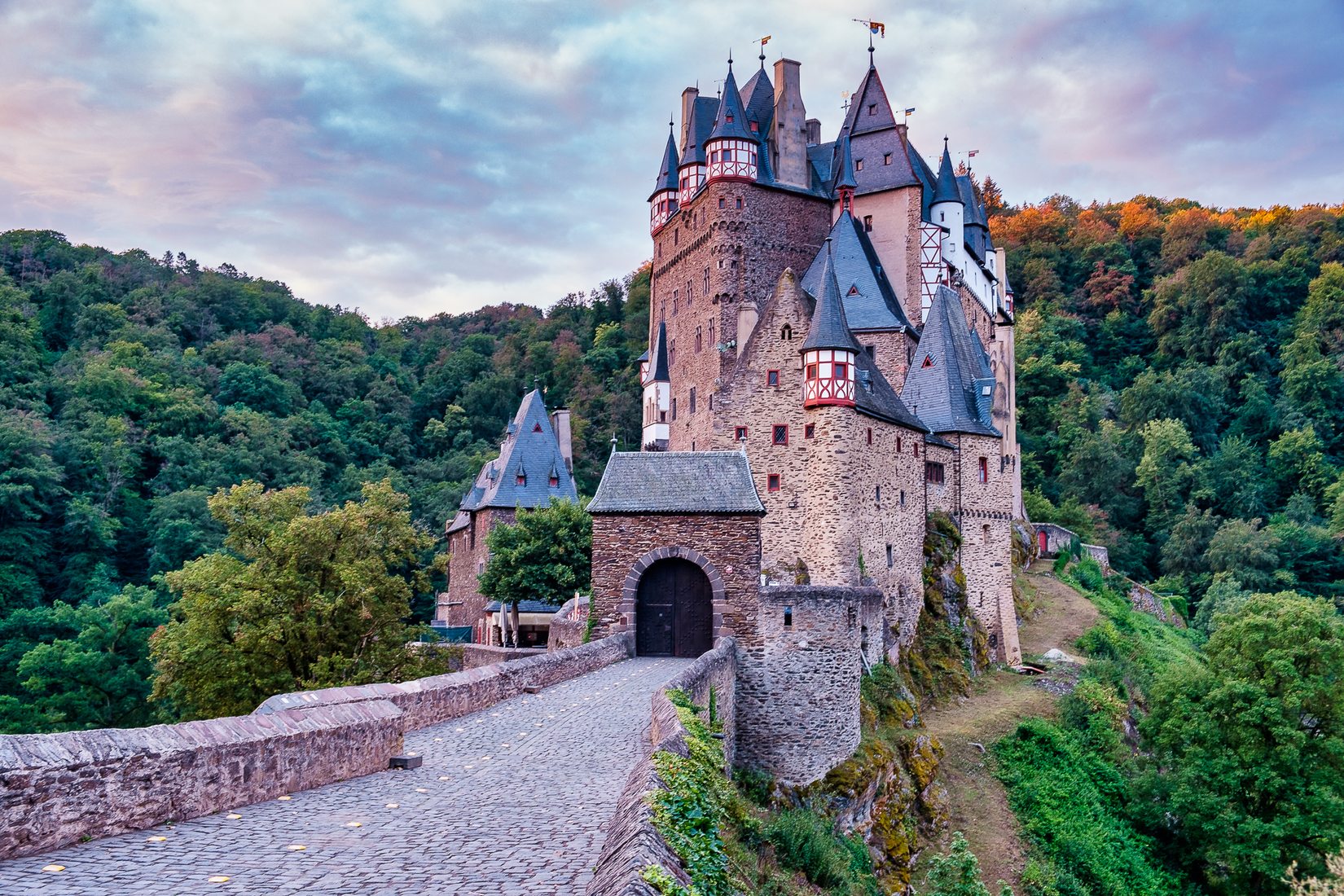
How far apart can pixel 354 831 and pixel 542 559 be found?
25.6 meters

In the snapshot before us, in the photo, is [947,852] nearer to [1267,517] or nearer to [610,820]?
[610,820]

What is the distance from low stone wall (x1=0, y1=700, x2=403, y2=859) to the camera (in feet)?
21.0

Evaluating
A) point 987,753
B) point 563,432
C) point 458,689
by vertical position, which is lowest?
point 987,753

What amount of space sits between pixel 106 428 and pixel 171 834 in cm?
5577

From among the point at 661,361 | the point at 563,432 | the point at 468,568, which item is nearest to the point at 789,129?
the point at 661,361

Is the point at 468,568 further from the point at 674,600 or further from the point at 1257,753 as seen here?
the point at 1257,753

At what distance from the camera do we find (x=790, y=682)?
20.3 m

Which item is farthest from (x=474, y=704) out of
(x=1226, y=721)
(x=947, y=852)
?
(x=1226, y=721)

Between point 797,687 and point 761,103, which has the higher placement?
point 761,103

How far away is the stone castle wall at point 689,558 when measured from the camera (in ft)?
67.7

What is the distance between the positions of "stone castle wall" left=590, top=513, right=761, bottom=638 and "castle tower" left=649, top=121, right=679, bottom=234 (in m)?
24.8

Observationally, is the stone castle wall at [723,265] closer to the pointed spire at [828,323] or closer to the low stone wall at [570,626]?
the pointed spire at [828,323]

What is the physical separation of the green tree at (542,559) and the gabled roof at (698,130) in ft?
50.8

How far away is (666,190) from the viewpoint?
144 ft
